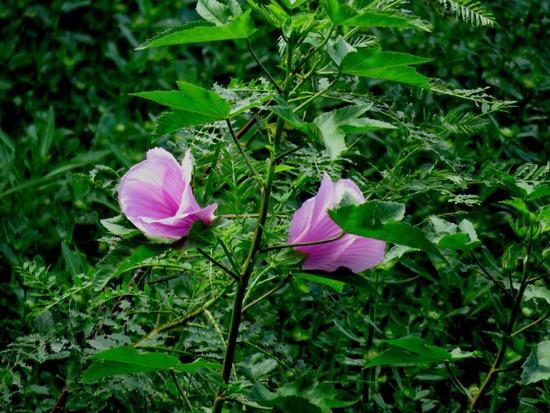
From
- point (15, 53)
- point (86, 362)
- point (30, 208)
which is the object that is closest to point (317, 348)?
point (86, 362)

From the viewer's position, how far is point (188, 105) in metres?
0.95

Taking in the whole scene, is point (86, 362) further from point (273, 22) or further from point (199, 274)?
point (273, 22)

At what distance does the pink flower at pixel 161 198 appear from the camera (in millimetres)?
1009

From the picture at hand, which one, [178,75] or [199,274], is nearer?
[199,274]

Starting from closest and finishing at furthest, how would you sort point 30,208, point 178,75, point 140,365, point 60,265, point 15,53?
point 140,365 < point 60,265 < point 30,208 < point 178,75 < point 15,53

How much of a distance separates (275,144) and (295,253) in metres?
0.13

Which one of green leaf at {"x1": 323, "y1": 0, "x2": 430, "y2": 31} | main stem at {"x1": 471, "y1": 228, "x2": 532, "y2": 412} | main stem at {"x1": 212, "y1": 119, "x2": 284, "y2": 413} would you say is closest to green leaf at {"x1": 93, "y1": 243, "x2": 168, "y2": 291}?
main stem at {"x1": 212, "y1": 119, "x2": 284, "y2": 413}

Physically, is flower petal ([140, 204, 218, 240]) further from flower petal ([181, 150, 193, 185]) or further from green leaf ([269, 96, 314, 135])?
green leaf ([269, 96, 314, 135])

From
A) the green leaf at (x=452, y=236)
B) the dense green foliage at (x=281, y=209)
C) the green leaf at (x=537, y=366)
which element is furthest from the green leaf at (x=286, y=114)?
the green leaf at (x=537, y=366)

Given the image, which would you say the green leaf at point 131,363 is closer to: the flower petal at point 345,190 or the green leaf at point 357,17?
the flower petal at point 345,190

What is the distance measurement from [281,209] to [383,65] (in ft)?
1.24

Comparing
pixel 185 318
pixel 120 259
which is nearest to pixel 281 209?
pixel 185 318

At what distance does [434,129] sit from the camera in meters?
1.32

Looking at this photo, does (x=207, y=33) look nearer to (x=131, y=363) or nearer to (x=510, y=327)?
(x=131, y=363)
